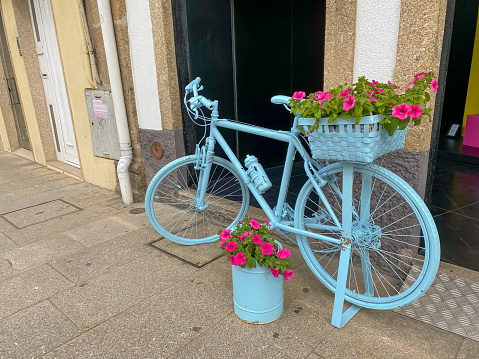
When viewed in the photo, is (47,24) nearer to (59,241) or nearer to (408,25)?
(59,241)

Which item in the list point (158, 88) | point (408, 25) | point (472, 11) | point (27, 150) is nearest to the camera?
point (408, 25)

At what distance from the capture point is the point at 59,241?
3.54 m

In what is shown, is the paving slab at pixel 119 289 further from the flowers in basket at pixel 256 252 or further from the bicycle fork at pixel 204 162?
the flowers in basket at pixel 256 252

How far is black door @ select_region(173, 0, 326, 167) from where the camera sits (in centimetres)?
404

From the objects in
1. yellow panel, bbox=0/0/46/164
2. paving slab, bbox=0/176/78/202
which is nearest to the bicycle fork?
paving slab, bbox=0/176/78/202

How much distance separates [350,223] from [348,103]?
74 cm

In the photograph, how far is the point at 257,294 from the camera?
7.18 ft

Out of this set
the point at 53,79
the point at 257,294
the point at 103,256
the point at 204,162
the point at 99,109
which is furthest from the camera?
the point at 53,79

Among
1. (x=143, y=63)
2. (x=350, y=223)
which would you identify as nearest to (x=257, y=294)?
(x=350, y=223)

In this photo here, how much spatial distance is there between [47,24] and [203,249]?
4.42 metres

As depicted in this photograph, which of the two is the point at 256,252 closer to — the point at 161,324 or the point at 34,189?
the point at 161,324

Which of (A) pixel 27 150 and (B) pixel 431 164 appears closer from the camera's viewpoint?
(B) pixel 431 164

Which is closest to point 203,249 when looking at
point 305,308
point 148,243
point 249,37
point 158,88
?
point 148,243

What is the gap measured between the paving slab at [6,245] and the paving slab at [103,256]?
64 centimetres
